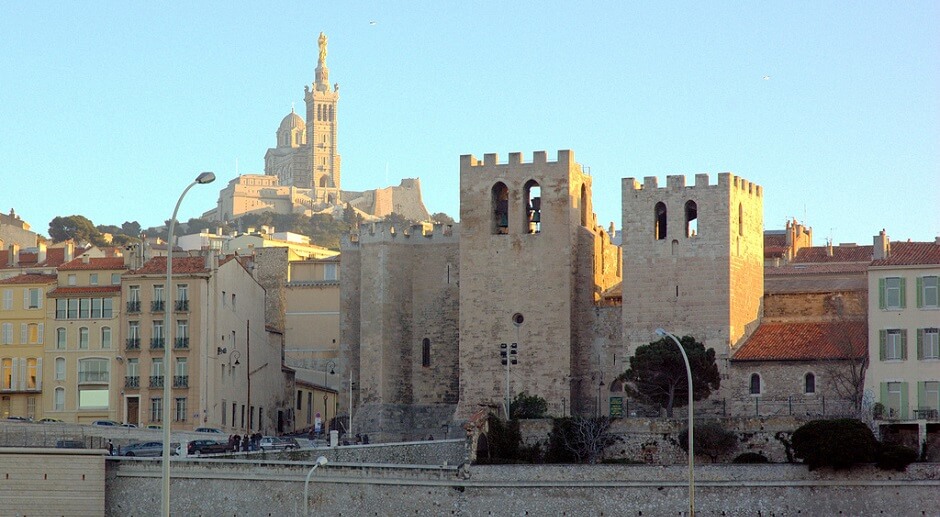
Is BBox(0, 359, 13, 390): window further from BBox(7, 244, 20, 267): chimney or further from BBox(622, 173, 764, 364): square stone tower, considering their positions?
BBox(622, 173, 764, 364): square stone tower

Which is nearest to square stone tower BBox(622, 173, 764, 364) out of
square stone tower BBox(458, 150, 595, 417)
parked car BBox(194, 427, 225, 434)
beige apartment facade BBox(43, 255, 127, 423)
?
square stone tower BBox(458, 150, 595, 417)

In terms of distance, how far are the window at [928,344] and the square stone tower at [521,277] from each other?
15.5 meters

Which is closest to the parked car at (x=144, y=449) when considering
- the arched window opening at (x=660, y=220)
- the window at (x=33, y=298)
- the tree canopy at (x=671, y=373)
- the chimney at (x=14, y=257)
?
the window at (x=33, y=298)

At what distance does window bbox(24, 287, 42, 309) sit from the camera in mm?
85688

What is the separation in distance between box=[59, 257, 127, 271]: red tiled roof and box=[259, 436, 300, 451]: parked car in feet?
58.7

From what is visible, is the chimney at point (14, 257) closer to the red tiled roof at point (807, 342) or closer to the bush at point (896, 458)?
the red tiled roof at point (807, 342)

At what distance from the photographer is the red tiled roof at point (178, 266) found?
8294 cm

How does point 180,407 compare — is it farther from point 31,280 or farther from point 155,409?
point 31,280

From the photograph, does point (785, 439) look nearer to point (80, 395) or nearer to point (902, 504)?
point (902, 504)

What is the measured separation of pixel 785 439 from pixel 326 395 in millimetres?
38659

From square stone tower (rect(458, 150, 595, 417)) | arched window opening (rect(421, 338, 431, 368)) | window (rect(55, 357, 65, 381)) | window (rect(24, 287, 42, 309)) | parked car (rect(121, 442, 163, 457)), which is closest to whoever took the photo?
parked car (rect(121, 442, 163, 457))

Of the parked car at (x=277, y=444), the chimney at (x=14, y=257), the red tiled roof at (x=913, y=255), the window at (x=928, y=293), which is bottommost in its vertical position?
the parked car at (x=277, y=444)

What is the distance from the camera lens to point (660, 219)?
2953 inches

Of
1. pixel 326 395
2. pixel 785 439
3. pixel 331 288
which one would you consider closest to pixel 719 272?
pixel 785 439
